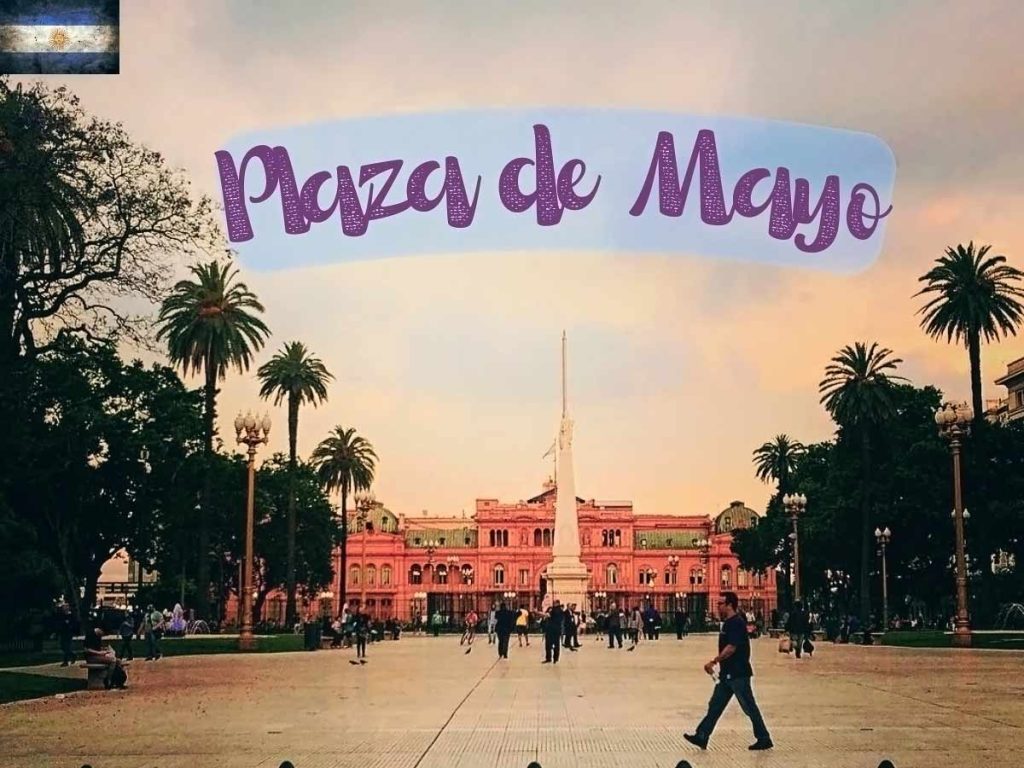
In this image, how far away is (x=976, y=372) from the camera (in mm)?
57281

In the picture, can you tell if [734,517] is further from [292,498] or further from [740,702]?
[740,702]

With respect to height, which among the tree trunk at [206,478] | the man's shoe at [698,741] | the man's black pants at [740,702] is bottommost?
the man's shoe at [698,741]

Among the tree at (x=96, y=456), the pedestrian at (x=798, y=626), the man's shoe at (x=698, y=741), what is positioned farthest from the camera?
the tree at (x=96, y=456)

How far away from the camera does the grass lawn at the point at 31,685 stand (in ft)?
71.1

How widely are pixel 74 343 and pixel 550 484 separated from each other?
412 feet

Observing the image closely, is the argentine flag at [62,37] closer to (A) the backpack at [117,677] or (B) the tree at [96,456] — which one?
(A) the backpack at [117,677]

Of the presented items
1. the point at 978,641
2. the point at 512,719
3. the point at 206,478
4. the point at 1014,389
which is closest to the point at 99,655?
the point at 512,719

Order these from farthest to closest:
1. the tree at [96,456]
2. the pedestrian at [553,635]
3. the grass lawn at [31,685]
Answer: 1. the tree at [96,456]
2. the pedestrian at [553,635]
3. the grass lawn at [31,685]

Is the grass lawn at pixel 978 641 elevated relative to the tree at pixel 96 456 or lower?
lower

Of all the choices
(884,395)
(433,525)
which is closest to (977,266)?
(884,395)

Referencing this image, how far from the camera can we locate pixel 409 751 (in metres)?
13.4

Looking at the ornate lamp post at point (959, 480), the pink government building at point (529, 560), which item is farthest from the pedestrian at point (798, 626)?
the pink government building at point (529, 560)

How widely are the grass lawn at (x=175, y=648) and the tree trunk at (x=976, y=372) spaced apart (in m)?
31.0

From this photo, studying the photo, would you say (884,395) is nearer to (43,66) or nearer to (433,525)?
(43,66)
